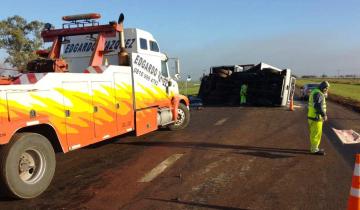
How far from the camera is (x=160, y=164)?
8305mm

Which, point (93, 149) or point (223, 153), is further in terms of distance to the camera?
point (93, 149)

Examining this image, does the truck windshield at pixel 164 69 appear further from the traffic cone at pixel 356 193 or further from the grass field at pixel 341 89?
the grass field at pixel 341 89

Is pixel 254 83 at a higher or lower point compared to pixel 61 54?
lower

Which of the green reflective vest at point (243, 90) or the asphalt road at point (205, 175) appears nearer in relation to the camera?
the asphalt road at point (205, 175)

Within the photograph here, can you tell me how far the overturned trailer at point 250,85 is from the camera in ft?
78.4

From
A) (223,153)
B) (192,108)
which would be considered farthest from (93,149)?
(192,108)

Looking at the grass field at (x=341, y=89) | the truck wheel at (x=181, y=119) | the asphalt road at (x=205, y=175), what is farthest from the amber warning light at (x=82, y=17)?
the grass field at (x=341, y=89)

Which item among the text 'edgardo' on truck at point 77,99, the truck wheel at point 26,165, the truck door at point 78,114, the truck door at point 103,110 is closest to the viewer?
the truck wheel at point 26,165

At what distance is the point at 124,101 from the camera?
30.3 feet

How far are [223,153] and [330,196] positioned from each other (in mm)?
3579

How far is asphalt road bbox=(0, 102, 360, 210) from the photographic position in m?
5.85

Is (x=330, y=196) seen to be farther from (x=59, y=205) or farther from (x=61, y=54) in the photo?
(x=61, y=54)

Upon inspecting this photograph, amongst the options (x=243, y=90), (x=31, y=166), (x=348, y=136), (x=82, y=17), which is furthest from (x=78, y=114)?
(x=243, y=90)

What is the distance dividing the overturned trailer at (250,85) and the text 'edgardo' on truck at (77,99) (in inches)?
477
